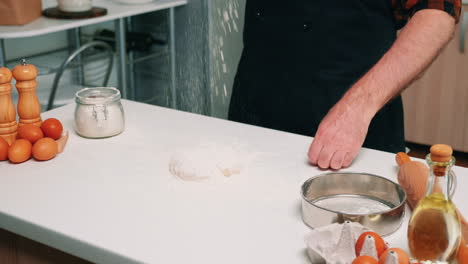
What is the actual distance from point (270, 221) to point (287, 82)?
73 cm

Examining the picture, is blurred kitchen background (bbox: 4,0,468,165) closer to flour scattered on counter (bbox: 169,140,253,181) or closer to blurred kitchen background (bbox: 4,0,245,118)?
blurred kitchen background (bbox: 4,0,245,118)

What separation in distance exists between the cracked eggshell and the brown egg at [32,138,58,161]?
23.1 inches

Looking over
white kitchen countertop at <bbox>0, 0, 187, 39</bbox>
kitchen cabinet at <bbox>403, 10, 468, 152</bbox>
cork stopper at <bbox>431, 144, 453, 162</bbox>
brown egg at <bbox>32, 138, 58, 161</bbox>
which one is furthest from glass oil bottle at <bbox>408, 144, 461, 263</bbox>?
kitchen cabinet at <bbox>403, 10, 468, 152</bbox>

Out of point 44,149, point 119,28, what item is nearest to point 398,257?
point 44,149

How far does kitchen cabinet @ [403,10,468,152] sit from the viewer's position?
3.21m

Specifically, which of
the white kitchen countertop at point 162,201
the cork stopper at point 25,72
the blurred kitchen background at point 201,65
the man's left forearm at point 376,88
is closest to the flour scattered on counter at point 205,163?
the white kitchen countertop at point 162,201

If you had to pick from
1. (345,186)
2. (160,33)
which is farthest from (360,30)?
(160,33)

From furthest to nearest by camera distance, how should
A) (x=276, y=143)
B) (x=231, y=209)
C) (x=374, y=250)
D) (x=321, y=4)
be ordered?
1. (x=321, y=4)
2. (x=276, y=143)
3. (x=231, y=209)
4. (x=374, y=250)

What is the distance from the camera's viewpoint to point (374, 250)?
806mm

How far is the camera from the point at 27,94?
1333mm

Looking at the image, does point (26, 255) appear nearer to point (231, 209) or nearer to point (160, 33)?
point (231, 209)

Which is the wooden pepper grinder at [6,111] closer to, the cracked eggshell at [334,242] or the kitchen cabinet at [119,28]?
the cracked eggshell at [334,242]

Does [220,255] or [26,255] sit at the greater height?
[220,255]

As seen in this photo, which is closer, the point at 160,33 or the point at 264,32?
the point at 264,32
